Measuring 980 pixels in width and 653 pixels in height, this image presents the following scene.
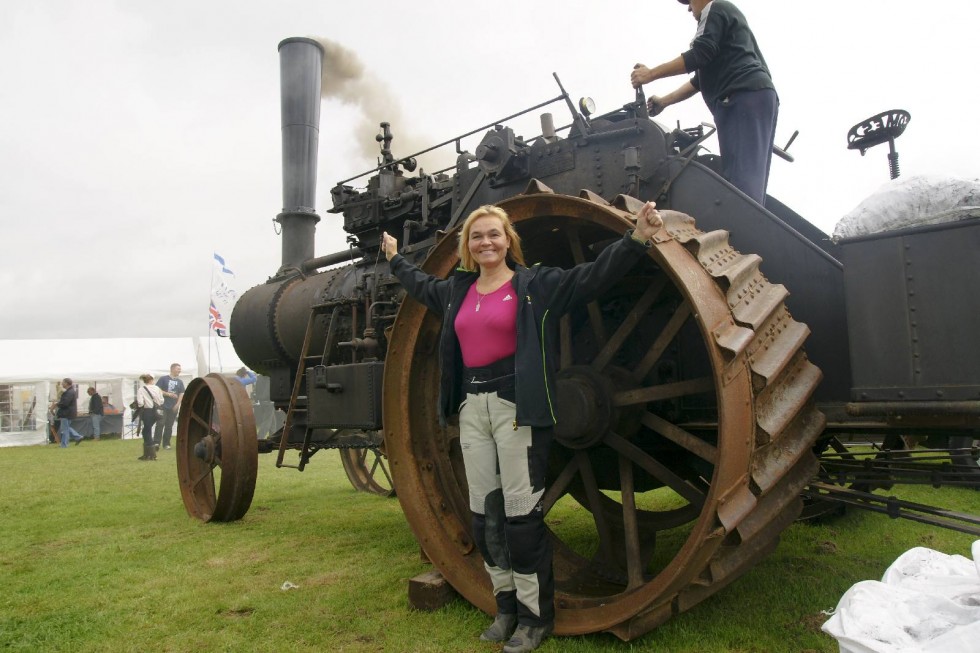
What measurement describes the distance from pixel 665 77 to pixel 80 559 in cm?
441

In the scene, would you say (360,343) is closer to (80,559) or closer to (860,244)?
(80,559)

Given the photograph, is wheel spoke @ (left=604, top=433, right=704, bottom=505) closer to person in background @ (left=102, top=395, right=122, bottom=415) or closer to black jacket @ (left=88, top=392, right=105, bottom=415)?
black jacket @ (left=88, top=392, right=105, bottom=415)

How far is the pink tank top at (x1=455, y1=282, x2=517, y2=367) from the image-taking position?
2889mm

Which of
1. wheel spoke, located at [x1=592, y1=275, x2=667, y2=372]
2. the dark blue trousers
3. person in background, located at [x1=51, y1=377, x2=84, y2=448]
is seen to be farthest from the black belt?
person in background, located at [x1=51, y1=377, x2=84, y2=448]

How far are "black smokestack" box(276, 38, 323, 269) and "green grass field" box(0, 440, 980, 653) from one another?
9.05 feet

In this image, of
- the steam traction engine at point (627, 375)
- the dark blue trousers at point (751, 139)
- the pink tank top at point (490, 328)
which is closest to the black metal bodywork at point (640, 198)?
the steam traction engine at point (627, 375)

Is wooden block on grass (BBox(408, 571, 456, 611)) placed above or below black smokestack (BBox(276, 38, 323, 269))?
below

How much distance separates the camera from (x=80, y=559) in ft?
15.1

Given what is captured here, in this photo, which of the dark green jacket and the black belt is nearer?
the black belt

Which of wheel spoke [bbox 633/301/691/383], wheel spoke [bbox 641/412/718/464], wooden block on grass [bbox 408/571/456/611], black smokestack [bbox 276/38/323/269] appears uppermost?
black smokestack [bbox 276/38/323/269]

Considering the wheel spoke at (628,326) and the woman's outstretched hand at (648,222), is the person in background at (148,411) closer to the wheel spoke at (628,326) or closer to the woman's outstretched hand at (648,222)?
the wheel spoke at (628,326)

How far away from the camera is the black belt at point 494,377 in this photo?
2.88 m

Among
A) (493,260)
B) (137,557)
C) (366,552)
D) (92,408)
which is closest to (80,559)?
(137,557)

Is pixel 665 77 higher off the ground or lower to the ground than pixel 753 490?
higher
